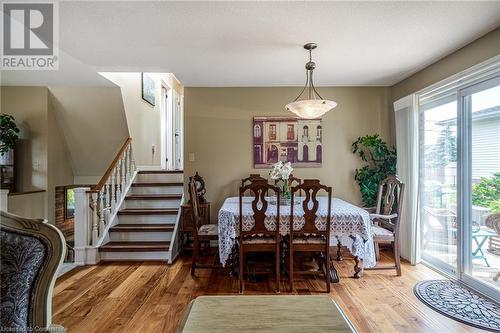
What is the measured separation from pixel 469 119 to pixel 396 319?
2118mm

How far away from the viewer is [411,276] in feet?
9.98

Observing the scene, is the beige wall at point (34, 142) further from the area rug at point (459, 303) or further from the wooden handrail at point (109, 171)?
the area rug at point (459, 303)

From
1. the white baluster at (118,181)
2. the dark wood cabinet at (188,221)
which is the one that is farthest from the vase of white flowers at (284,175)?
the white baluster at (118,181)

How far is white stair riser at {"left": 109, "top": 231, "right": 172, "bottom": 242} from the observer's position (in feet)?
12.6

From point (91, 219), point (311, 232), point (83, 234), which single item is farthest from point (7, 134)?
point (311, 232)

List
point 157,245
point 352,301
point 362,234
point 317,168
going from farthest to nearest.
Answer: point 317,168
point 157,245
point 362,234
point 352,301

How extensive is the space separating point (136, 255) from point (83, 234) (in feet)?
2.40

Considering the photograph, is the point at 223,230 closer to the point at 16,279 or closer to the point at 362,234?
the point at 362,234

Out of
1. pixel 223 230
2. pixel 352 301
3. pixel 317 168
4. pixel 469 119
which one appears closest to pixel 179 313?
pixel 223 230

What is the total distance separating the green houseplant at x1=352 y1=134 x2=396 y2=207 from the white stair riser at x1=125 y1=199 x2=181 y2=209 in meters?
2.88

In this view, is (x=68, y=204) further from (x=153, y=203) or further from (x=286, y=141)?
(x=286, y=141)

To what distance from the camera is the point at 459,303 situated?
7.87 ft

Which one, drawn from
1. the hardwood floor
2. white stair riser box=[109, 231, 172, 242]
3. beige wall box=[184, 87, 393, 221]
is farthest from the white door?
the hardwood floor

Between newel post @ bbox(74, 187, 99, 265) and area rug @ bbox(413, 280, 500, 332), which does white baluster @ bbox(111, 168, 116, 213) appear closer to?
newel post @ bbox(74, 187, 99, 265)
